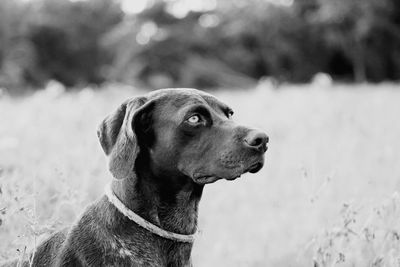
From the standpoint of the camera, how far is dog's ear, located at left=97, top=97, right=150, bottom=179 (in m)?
3.10

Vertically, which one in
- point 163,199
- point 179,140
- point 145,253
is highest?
point 179,140

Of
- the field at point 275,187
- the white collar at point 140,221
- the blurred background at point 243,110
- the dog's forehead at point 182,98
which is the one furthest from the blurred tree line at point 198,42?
the white collar at point 140,221

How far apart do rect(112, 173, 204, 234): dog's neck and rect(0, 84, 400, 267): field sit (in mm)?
544

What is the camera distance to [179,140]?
3275 mm

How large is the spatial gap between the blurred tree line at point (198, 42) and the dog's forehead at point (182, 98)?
21424mm

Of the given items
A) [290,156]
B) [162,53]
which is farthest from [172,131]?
[162,53]

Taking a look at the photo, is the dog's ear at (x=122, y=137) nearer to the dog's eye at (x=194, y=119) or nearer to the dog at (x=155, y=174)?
the dog at (x=155, y=174)

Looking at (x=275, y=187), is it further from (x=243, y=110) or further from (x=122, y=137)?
(x=243, y=110)

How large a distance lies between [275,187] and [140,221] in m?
4.35

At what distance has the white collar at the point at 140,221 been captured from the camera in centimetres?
312

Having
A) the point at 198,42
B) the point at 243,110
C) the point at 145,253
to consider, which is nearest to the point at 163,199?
the point at 145,253

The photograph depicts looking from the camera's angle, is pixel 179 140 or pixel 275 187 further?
pixel 275 187

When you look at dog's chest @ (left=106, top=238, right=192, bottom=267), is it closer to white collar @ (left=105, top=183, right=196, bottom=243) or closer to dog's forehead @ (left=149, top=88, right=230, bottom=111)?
white collar @ (left=105, top=183, right=196, bottom=243)

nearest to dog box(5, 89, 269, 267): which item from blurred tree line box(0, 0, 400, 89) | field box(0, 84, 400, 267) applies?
field box(0, 84, 400, 267)
